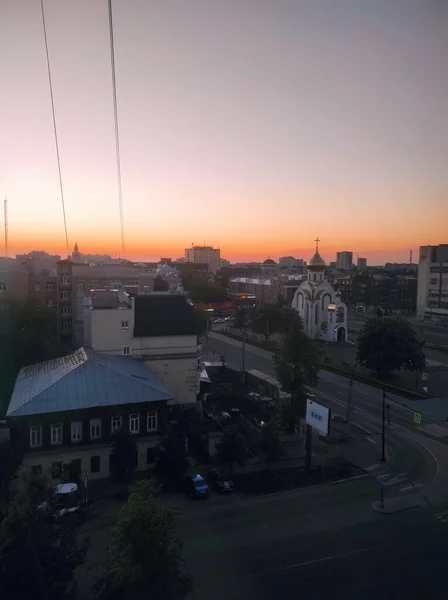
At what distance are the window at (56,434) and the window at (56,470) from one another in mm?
687

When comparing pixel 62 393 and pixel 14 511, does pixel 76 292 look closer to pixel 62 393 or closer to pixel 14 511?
pixel 62 393

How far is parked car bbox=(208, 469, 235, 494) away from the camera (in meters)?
13.8

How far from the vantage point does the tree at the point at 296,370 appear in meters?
17.3

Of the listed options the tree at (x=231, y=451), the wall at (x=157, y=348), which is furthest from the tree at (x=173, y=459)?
the wall at (x=157, y=348)

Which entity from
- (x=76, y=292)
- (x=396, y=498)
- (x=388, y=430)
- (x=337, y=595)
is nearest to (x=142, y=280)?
(x=76, y=292)

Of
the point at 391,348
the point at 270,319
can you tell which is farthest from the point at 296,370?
the point at 270,319

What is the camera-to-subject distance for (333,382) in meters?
27.1

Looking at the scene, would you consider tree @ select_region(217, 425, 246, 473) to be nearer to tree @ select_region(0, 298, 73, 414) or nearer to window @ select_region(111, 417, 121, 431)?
window @ select_region(111, 417, 121, 431)

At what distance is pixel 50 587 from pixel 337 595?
211 inches

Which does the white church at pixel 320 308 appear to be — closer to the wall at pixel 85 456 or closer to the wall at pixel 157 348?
the wall at pixel 157 348

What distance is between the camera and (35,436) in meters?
14.1

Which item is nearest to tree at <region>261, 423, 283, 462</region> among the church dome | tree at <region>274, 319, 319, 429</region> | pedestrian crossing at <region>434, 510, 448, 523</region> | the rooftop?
tree at <region>274, 319, 319, 429</region>

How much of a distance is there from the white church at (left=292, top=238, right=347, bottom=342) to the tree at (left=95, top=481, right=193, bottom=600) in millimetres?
34109

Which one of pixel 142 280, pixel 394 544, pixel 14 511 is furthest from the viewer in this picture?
pixel 142 280
